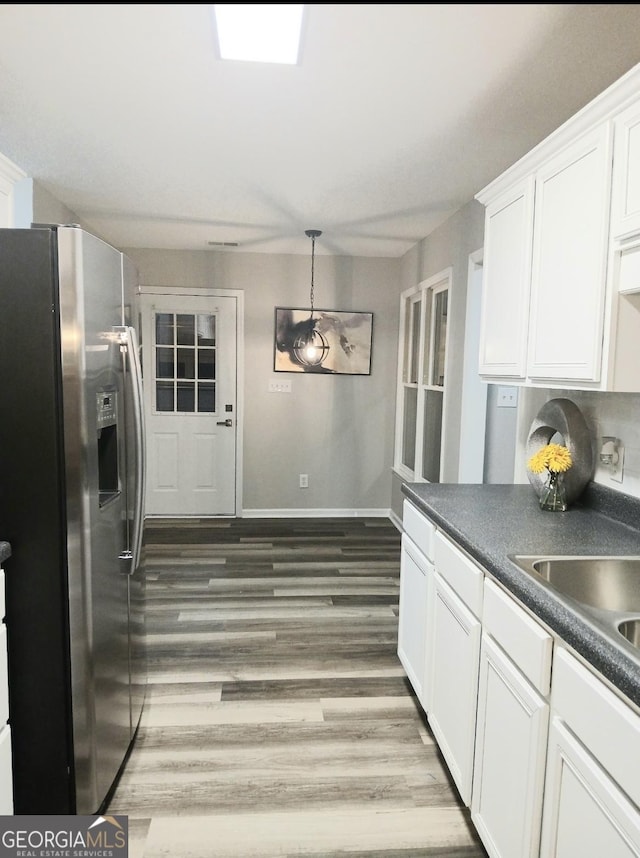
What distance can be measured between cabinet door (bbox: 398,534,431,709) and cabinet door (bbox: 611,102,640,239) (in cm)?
132

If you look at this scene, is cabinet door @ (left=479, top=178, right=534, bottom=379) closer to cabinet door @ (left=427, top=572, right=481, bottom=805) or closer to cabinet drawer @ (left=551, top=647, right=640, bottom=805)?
cabinet door @ (left=427, top=572, right=481, bottom=805)

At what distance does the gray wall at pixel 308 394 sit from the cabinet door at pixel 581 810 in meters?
4.30

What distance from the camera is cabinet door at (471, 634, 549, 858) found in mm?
1351

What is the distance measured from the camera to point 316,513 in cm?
560

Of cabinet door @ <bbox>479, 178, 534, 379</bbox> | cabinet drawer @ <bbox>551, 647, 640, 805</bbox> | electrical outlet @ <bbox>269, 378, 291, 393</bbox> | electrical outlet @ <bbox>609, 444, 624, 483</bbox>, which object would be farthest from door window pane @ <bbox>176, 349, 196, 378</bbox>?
cabinet drawer @ <bbox>551, 647, 640, 805</bbox>

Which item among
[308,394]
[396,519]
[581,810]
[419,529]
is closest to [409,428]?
[396,519]

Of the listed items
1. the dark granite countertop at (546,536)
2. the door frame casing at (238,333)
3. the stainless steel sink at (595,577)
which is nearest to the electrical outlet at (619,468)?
the dark granite countertop at (546,536)

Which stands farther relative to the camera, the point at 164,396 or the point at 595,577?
the point at 164,396

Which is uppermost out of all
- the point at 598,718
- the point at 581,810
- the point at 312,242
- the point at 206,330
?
the point at 312,242

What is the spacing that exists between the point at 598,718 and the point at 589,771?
0.39 feet

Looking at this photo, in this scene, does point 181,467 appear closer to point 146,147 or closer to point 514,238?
point 146,147

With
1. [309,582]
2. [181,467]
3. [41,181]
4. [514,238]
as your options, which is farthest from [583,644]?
[181,467]

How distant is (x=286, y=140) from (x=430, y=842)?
9.36 ft

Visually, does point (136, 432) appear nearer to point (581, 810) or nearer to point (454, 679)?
point (454, 679)
